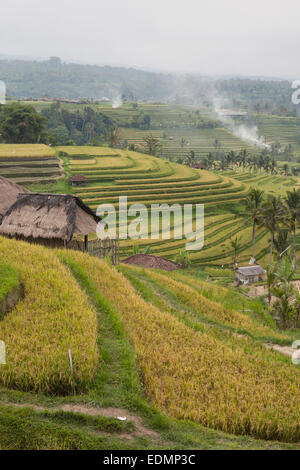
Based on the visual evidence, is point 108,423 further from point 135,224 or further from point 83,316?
point 135,224

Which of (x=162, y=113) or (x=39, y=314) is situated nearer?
(x=39, y=314)

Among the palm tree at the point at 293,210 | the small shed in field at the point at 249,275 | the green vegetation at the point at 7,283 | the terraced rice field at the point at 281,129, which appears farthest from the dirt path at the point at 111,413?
the terraced rice field at the point at 281,129

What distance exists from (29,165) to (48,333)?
31507 mm

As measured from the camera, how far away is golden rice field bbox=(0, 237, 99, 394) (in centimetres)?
579

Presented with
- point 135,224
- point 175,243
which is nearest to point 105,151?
point 135,224

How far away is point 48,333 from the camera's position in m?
6.73

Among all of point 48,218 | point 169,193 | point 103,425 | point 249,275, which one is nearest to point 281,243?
point 249,275

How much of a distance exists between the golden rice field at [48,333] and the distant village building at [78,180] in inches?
996

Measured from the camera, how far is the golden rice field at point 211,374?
5.71m

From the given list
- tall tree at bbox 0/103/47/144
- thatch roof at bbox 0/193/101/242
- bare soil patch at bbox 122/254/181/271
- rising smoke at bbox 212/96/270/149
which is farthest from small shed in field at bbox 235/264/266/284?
rising smoke at bbox 212/96/270/149

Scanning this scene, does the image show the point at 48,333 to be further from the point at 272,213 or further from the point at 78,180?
the point at 78,180

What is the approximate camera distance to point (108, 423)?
16.5 feet

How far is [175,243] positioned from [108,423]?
23.6 m

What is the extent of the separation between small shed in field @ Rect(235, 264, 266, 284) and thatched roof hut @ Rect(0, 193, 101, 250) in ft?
39.5
